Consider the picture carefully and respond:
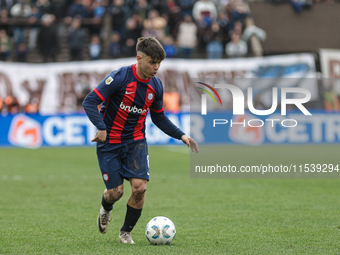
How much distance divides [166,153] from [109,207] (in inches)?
479

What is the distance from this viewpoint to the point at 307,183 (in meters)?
10.5

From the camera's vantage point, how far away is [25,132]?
19.6m

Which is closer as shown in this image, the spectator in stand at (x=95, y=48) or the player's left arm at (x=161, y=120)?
the player's left arm at (x=161, y=120)

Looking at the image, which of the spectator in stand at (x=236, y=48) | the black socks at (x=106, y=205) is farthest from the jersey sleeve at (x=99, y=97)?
the spectator in stand at (x=236, y=48)

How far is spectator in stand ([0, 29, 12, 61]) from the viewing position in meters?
21.2

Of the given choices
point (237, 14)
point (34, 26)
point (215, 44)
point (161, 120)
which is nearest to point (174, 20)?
point (215, 44)

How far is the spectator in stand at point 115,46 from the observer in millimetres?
21152

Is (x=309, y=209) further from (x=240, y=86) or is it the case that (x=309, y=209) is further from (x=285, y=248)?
(x=240, y=86)

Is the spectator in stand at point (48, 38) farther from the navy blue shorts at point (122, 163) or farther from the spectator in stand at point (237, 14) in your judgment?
the navy blue shorts at point (122, 163)

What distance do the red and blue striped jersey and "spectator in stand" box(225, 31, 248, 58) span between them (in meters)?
16.5

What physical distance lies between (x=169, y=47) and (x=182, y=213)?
14.6 metres

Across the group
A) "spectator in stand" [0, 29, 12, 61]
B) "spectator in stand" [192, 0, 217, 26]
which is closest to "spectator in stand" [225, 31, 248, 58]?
"spectator in stand" [192, 0, 217, 26]

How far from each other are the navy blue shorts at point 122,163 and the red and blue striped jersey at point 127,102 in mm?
86

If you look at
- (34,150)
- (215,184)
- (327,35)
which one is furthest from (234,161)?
(327,35)
